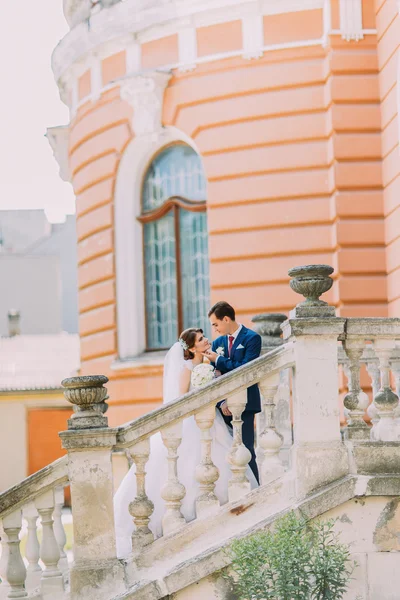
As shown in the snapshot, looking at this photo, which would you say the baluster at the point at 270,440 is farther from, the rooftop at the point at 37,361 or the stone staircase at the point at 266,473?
the rooftop at the point at 37,361

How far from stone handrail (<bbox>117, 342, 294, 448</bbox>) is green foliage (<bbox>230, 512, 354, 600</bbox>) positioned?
2.89ft

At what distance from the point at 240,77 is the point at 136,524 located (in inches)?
269

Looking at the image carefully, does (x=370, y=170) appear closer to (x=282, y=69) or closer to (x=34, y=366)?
(x=282, y=69)

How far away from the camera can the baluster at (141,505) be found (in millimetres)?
6328

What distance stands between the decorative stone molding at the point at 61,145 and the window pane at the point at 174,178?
310cm

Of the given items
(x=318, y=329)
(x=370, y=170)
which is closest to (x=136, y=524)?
(x=318, y=329)

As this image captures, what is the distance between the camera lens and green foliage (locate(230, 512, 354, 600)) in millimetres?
5539

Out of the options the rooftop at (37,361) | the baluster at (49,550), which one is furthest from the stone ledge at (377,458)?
the rooftop at (37,361)

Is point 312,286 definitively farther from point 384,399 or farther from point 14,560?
point 14,560

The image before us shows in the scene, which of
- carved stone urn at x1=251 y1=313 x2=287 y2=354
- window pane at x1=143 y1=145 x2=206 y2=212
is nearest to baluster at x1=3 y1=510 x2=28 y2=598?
carved stone urn at x1=251 y1=313 x2=287 y2=354

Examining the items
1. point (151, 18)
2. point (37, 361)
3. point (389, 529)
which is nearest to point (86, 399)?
point (389, 529)

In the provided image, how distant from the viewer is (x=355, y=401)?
6234 mm

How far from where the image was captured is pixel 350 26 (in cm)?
1148

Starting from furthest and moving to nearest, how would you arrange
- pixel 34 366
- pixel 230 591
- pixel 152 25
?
pixel 34 366, pixel 152 25, pixel 230 591
